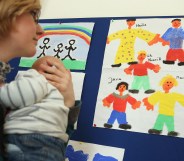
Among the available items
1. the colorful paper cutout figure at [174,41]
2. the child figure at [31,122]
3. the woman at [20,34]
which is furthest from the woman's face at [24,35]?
the colorful paper cutout figure at [174,41]

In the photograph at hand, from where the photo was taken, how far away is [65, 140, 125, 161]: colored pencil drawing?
0.96m

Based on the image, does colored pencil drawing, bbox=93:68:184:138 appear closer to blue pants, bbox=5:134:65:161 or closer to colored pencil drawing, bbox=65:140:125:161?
colored pencil drawing, bbox=65:140:125:161

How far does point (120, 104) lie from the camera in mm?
993

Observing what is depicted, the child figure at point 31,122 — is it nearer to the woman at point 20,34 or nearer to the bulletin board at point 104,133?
the woman at point 20,34

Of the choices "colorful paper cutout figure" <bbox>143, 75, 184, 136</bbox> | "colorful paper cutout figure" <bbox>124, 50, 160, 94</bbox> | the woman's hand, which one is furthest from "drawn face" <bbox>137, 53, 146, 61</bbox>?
the woman's hand

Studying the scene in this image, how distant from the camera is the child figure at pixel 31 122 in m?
0.65

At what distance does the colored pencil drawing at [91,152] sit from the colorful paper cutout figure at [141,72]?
8.1 inches

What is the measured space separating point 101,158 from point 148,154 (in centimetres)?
15

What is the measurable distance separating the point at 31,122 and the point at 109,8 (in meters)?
0.66

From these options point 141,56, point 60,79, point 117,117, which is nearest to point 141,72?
point 141,56

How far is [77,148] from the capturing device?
1015mm

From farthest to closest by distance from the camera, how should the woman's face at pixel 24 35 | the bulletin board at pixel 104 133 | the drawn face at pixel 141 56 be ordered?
the drawn face at pixel 141 56, the bulletin board at pixel 104 133, the woman's face at pixel 24 35

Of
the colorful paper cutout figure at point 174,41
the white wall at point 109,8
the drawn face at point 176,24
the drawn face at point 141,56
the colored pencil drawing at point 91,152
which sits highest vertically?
the white wall at point 109,8

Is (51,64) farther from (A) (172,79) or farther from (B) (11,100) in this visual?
(A) (172,79)
